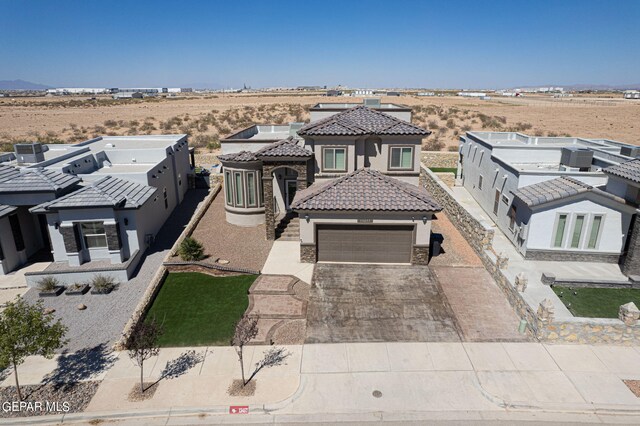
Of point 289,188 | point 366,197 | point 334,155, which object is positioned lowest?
point 289,188

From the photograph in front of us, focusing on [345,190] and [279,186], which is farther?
[279,186]

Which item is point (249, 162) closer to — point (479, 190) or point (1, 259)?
point (1, 259)

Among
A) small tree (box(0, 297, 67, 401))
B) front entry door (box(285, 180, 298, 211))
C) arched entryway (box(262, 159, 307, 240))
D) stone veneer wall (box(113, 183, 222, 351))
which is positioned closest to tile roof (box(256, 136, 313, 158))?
arched entryway (box(262, 159, 307, 240))

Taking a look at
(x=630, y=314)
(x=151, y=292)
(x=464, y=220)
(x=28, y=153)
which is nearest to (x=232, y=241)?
(x=151, y=292)

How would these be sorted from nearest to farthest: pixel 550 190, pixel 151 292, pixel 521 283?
1. pixel 521 283
2. pixel 151 292
3. pixel 550 190

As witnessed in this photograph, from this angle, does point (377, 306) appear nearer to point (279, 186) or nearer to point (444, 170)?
point (279, 186)

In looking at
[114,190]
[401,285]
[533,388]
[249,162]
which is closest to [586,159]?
[401,285]
